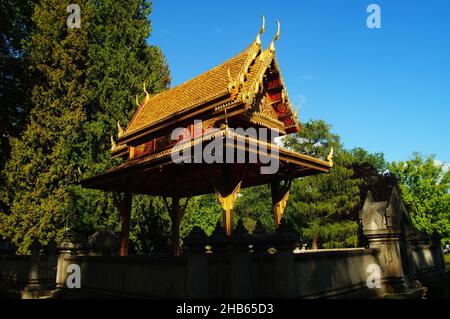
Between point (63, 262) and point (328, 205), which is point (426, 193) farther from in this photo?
point (63, 262)

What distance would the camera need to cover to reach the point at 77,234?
20422mm

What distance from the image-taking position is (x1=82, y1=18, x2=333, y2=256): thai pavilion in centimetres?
1139

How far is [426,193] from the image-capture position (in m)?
43.7

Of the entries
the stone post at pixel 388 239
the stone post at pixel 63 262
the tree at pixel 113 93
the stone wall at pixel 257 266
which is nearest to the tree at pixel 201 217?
the tree at pixel 113 93

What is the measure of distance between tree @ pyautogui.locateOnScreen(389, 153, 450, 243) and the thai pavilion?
108 ft

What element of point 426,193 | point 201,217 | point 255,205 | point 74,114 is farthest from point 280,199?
point 255,205

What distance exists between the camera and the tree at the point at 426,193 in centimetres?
4044

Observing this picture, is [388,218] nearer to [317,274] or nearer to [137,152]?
[317,274]

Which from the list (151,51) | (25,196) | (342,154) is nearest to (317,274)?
(25,196)

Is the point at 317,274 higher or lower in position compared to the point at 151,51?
lower

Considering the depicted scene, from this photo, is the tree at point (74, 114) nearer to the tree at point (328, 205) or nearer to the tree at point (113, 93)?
the tree at point (113, 93)

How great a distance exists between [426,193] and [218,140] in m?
42.2

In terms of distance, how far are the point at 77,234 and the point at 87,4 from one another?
17.9 m

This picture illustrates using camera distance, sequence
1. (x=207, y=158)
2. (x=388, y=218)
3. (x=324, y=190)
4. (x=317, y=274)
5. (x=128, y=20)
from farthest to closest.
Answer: (x=324, y=190) < (x=128, y=20) < (x=207, y=158) < (x=388, y=218) < (x=317, y=274)
